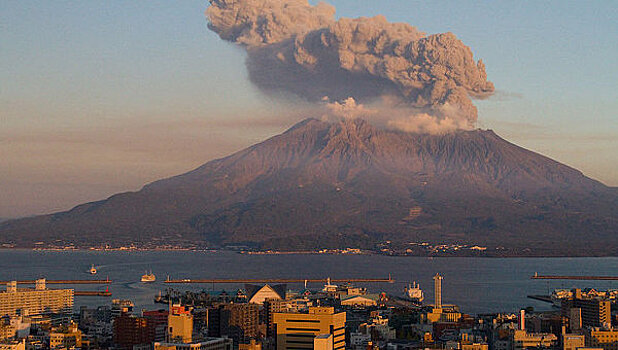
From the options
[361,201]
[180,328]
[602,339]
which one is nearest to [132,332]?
[180,328]

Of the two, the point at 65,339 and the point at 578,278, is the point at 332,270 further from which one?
the point at 65,339

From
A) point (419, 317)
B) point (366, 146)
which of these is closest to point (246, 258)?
point (366, 146)

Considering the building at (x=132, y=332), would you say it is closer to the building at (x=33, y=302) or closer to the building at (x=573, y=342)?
the building at (x=573, y=342)

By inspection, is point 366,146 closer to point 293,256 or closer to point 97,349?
point 293,256

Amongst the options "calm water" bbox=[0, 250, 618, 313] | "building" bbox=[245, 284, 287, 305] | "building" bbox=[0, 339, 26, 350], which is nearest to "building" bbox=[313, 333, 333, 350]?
"building" bbox=[0, 339, 26, 350]

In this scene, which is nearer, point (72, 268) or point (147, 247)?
point (72, 268)

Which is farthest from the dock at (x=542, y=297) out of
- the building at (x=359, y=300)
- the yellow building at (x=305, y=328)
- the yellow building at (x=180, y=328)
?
the yellow building at (x=305, y=328)
